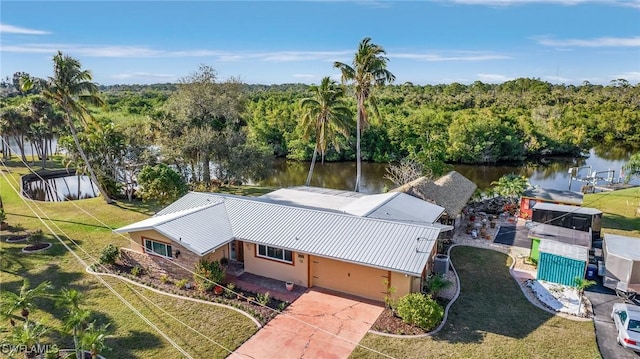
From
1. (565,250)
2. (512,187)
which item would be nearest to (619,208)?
(512,187)

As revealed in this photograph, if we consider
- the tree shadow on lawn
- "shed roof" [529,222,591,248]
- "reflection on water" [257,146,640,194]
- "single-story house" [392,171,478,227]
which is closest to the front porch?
the tree shadow on lawn

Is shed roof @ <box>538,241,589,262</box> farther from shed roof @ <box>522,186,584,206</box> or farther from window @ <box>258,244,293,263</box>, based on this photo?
window @ <box>258,244,293,263</box>

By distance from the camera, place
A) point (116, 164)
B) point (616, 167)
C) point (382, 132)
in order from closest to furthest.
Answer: point (116, 164) < point (616, 167) < point (382, 132)

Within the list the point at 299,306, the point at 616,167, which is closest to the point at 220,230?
the point at 299,306

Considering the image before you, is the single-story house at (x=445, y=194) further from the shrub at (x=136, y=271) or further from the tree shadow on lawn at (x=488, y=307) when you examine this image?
the shrub at (x=136, y=271)

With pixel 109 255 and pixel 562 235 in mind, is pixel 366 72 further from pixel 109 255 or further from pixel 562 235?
pixel 109 255

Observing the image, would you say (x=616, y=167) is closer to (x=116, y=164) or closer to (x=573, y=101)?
(x=573, y=101)
